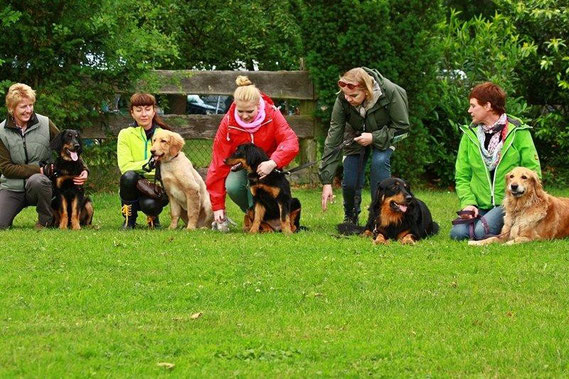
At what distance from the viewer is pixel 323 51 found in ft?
50.0

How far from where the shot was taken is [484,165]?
9.98 meters

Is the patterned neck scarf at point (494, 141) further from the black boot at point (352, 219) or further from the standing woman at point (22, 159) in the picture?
the standing woman at point (22, 159)

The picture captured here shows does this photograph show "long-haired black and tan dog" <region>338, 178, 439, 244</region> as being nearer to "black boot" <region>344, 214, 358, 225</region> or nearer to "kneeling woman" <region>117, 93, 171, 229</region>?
"black boot" <region>344, 214, 358, 225</region>

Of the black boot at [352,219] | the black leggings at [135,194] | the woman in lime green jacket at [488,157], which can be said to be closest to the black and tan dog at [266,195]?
the black boot at [352,219]

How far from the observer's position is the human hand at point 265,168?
9.94m

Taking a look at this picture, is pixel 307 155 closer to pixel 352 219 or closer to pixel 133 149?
pixel 352 219

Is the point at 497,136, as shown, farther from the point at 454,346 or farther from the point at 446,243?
the point at 454,346

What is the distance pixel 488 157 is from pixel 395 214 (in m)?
1.20

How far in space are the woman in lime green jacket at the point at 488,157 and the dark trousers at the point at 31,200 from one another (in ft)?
14.3

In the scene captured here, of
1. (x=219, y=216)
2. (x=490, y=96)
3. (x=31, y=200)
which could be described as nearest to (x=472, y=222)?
(x=490, y=96)

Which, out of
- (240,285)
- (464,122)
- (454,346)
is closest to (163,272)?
(240,285)

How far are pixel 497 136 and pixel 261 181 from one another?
2418mm

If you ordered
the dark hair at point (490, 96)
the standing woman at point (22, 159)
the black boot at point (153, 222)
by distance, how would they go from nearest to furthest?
the dark hair at point (490, 96)
the standing woman at point (22, 159)
the black boot at point (153, 222)

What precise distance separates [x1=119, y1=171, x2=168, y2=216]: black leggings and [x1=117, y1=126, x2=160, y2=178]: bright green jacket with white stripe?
142mm
